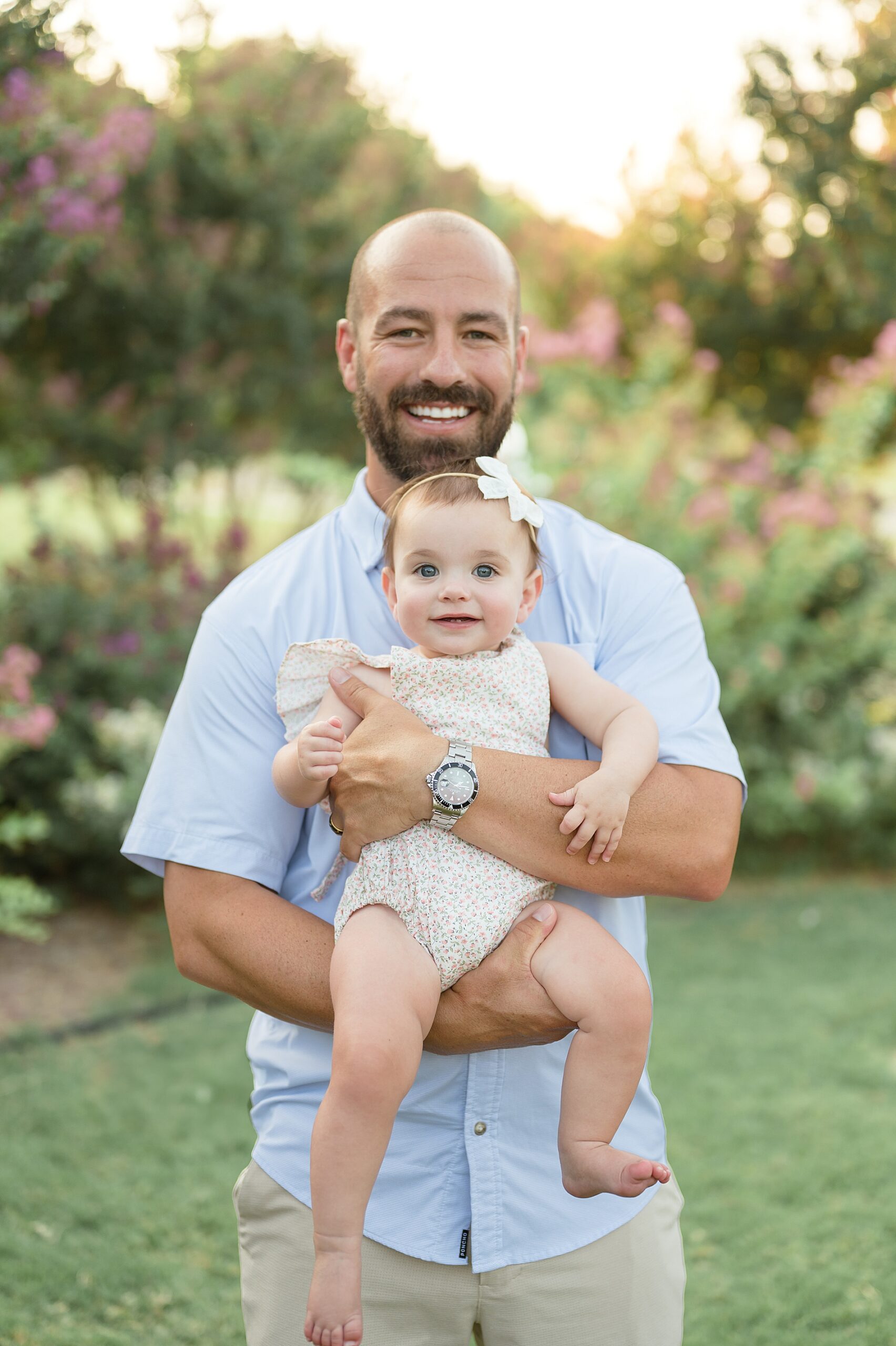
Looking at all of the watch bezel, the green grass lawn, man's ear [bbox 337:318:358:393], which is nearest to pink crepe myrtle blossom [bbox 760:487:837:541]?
the green grass lawn

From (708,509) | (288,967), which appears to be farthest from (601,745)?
(708,509)

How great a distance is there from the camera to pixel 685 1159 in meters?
4.30

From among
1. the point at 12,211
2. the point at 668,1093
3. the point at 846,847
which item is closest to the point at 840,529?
the point at 846,847

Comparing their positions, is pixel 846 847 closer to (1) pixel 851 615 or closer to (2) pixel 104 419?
(1) pixel 851 615

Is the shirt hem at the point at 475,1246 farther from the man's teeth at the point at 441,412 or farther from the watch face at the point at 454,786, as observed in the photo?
the man's teeth at the point at 441,412

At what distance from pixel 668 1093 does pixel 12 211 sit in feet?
13.9

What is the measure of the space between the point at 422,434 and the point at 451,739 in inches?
24.9

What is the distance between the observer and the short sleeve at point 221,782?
6.68 feet

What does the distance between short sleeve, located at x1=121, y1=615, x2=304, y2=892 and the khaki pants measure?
551 mm

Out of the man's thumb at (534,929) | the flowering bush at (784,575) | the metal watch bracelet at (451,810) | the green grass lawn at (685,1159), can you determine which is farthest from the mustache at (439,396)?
the flowering bush at (784,575)

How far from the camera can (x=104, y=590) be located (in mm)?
6504

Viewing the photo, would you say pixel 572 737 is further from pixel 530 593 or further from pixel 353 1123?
pixel 353 1123

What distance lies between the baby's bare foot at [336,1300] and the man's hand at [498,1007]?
33 centimetres

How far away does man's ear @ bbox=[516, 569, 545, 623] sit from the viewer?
2.17 meters
